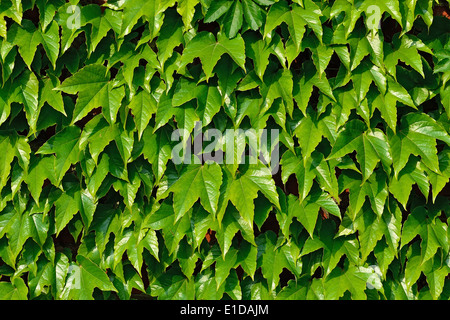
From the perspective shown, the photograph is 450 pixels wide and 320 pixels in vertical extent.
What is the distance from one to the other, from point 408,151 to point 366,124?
0.68 feet

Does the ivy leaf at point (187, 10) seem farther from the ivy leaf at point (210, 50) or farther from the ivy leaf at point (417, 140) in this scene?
the ivy leaf at point (417, 140)

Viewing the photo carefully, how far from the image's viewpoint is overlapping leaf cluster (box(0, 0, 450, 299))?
1768 mm

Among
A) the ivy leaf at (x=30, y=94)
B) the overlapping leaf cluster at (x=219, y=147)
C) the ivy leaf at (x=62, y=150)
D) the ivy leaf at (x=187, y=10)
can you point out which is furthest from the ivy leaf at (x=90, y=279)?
the ivy leaf at (x=187, y=10)

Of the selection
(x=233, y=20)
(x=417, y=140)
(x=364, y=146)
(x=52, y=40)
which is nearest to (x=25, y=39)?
(x=52, y=40)

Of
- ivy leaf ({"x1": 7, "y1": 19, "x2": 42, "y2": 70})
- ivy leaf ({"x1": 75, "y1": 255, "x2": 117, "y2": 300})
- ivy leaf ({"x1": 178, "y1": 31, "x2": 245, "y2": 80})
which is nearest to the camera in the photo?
ivy leaf ({"x1": 178, "y1": 31, "x2": 245, "y2": 80})

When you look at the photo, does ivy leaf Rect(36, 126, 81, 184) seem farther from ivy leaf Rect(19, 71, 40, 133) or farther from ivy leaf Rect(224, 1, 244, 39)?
ivy leaf Rect(224, 1, 244, 39)

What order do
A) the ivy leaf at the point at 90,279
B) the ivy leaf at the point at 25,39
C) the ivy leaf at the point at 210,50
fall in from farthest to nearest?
1. the ivy leaf at the point at 90,279
2. the ivy leaf at the point at 25,39
3. the ivy leaf at the point at 210,50

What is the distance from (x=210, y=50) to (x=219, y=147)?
1.36ft

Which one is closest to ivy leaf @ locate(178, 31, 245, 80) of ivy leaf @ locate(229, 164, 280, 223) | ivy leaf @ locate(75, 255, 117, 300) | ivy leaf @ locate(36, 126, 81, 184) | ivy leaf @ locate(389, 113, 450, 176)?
ivy leaf @ locate(229, 164, 280, 223)

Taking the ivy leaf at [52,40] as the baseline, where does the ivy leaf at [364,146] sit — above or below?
below

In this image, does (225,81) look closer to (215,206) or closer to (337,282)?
(215,206)

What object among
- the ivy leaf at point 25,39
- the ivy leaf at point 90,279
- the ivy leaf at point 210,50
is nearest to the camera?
the ivy leaf at point 210,50

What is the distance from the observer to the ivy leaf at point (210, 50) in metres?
1.69

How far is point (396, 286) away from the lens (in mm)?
2004
